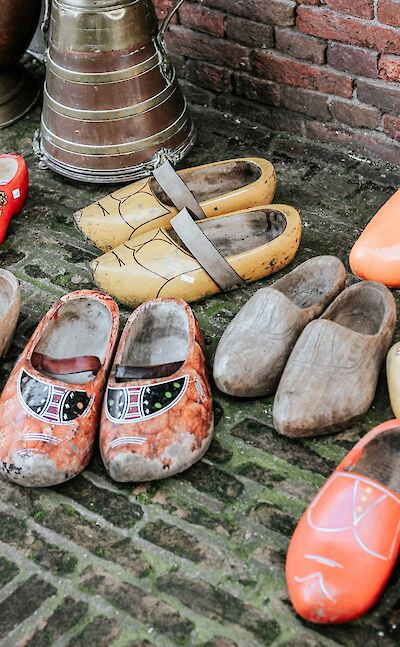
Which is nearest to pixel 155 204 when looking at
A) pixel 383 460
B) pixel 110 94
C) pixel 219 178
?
pixel 219 178

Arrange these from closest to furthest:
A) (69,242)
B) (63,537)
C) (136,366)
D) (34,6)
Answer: (63,537)
(136,366)
(69,242)
(34,6)

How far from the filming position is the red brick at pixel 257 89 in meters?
3.04

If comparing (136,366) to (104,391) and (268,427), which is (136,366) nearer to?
(104,391)

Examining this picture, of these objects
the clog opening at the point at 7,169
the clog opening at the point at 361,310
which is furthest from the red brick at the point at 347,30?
the clog opening at the point at 7,169

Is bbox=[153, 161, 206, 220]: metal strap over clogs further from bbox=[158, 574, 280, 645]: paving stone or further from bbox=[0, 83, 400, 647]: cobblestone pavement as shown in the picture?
bbox=[158, 574, 280, 645]: paving stone

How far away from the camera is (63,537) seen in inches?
71.2

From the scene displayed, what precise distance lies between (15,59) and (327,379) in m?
2.12

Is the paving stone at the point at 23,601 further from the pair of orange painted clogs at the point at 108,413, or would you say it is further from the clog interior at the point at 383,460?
the clog interior at the point at 383,460

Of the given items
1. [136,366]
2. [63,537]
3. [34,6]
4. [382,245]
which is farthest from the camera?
[34,6]

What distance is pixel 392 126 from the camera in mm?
2775

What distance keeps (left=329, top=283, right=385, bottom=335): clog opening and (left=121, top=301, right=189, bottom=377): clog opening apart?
1.26 feet

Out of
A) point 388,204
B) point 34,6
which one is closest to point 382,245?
point 388,204

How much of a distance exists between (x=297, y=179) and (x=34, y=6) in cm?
126

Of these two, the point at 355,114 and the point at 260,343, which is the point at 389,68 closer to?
the point at 355,114
